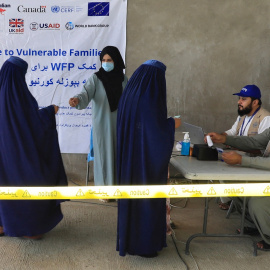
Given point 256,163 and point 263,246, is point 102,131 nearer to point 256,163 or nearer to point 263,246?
point 256,163

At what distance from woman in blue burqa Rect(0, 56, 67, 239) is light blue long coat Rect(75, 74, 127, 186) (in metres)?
0.98

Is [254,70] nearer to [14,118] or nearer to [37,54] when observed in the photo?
[37,54]

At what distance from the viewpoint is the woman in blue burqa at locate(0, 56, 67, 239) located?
2.44 metres

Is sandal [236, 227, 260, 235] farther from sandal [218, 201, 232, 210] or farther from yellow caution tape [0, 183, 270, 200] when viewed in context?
yellow caution tape [0, 183, 270, 200]

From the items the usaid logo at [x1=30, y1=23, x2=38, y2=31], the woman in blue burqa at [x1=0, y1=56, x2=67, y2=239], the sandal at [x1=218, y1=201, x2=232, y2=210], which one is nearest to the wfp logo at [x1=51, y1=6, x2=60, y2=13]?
the usaid logo at [x1=30, y1=23, x2=38, y2=31]

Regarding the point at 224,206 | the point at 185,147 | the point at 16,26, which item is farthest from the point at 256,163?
the point at 16,26

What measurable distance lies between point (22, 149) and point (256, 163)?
170 cm

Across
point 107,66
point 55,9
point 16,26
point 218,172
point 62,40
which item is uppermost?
point 55,9

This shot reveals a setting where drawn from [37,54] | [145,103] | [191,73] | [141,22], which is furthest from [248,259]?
[37,54]

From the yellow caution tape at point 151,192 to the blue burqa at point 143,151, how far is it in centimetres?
12

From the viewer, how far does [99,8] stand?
4062 mm

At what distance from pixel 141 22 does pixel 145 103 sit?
2260mm

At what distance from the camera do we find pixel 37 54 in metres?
4.19

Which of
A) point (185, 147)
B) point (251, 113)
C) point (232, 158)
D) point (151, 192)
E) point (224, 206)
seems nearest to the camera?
point (151, 192)
